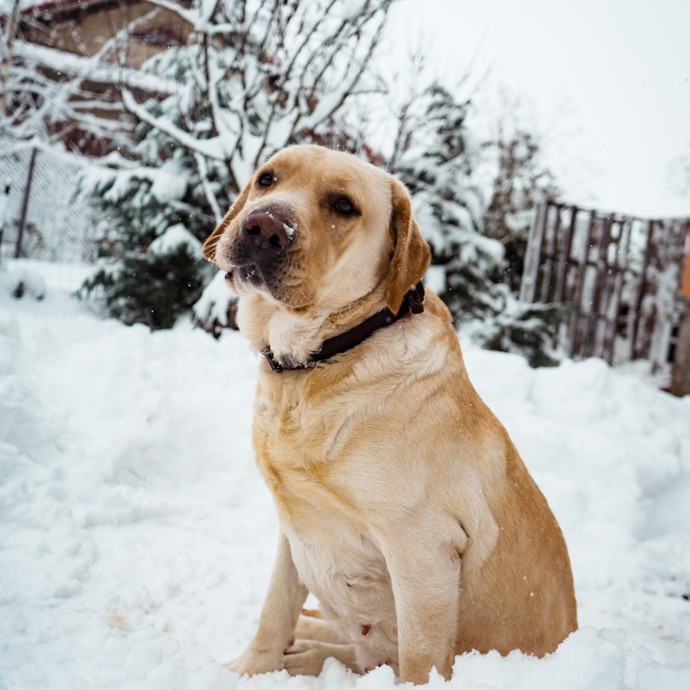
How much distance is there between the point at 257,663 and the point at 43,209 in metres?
10.7

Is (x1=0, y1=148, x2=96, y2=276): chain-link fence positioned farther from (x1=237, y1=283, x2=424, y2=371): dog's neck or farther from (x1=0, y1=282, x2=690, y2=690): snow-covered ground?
(x1=237, y1=283, x2=424, y2=371): dog's neck

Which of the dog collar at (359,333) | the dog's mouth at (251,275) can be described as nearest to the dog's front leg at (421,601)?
the dog collar at (359,333)

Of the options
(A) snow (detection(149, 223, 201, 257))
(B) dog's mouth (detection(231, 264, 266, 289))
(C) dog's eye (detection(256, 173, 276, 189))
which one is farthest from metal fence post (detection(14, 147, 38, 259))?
(B) dog's mouth (detection(231, 264, 266, 289))

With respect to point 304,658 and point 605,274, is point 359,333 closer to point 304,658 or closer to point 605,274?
point 304,658

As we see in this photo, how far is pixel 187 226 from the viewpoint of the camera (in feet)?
27.7

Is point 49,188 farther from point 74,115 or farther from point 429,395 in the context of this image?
point 429,395

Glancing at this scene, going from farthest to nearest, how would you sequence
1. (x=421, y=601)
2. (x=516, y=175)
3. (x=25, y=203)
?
(x=516, y=175)
(x=25, y=203)
(x=421, y=601)

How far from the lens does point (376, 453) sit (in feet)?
5.62

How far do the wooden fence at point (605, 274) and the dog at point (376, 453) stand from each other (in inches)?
296

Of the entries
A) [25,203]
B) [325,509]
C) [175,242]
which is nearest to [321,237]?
[325,509]

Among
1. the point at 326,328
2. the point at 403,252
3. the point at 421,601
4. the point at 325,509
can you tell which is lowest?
the point at 421,601

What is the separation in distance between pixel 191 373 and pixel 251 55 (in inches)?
177

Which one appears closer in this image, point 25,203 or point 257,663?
point 257,663

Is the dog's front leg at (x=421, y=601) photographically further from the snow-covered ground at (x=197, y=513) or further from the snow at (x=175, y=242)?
the snow at (x=175, y=242)
